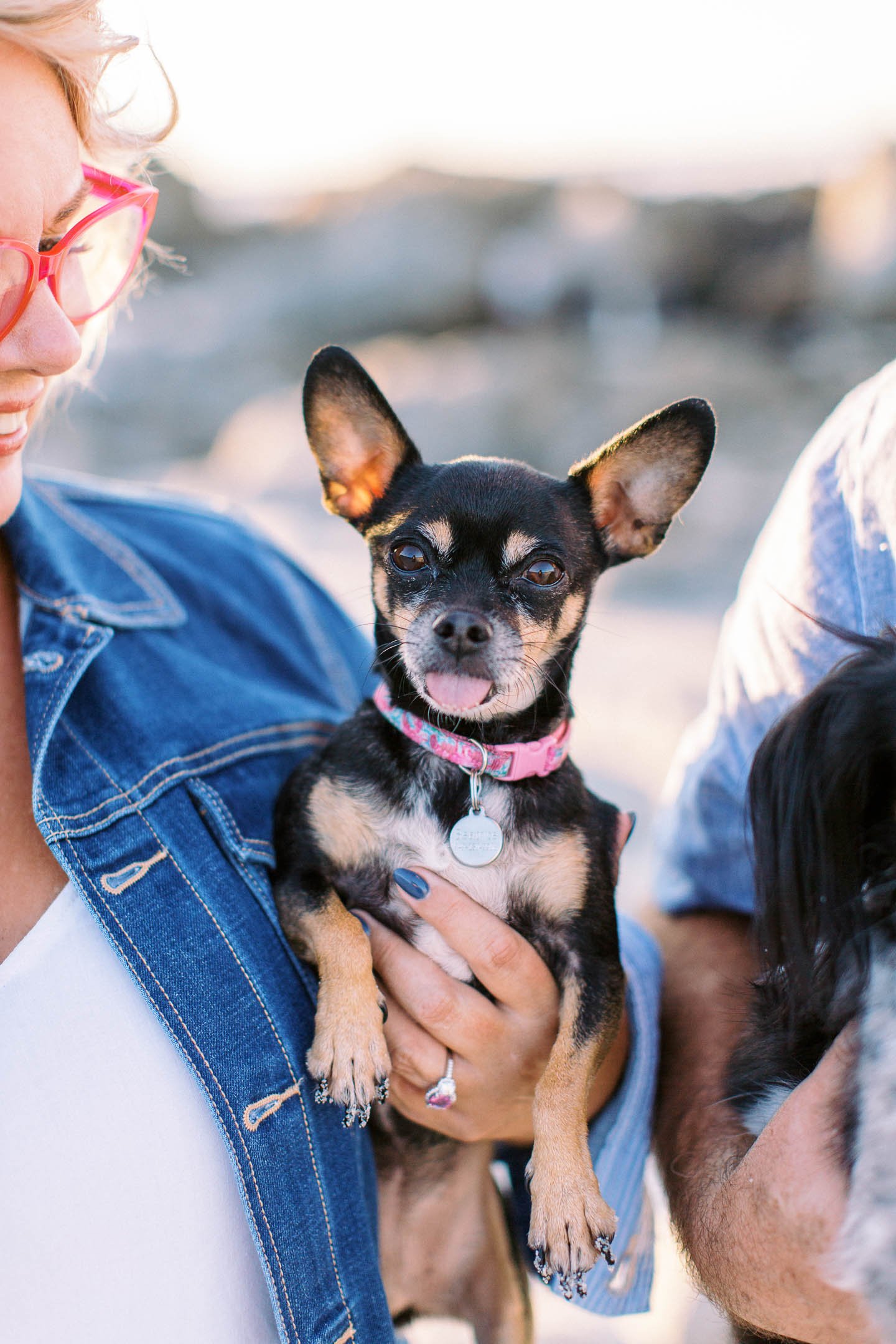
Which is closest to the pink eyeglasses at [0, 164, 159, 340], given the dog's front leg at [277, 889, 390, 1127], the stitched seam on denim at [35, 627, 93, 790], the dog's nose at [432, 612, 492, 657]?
the stitched seam on denim at [35, 627, 93, 790]

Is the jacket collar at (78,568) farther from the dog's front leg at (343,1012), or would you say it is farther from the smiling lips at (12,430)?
the dog's front leg at (343,1012)

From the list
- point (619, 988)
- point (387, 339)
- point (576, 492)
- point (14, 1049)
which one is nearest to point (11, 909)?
point (14, 1049)

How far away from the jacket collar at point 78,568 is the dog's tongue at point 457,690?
52 centimetres

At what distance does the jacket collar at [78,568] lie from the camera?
158cm

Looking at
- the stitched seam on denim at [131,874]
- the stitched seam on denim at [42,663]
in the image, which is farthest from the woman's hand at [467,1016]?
the stitched seam on denim at [42,663]

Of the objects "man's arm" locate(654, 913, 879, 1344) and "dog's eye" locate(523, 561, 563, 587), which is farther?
"dog's eye" locate(523, 561, 563, 587)

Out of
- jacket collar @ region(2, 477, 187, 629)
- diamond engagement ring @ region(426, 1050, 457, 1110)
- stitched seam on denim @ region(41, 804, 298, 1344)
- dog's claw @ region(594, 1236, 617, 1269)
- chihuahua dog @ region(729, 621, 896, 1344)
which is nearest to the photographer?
chihuahua dog @ region(729, 621, 896, 1344)

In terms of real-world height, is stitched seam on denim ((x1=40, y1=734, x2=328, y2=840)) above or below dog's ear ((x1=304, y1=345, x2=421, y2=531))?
below

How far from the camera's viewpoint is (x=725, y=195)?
1345 cm

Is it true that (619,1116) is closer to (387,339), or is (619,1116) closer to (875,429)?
(875,429)

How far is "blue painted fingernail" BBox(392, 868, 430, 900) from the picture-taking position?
4.87 ft

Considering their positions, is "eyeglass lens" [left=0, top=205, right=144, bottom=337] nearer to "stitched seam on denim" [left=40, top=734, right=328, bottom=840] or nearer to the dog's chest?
"stitched seam on denim" [left=40, top=734, right=328, bottom=840]

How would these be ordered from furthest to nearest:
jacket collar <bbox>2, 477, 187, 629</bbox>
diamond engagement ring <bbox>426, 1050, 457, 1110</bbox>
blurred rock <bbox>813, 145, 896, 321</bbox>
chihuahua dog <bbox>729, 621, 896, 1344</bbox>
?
blurred rock <bbox>813, 145, 896, 321</bbox>
jacket collar <bbox>2, 477, 187, 629</bbox>
diamond engagement ring <bbox>426, 1050, 457, 1110</bbox>
chihuahua dog <bbox>729, 621, 896, 1344</bbox>

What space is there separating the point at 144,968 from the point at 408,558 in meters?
0.73
